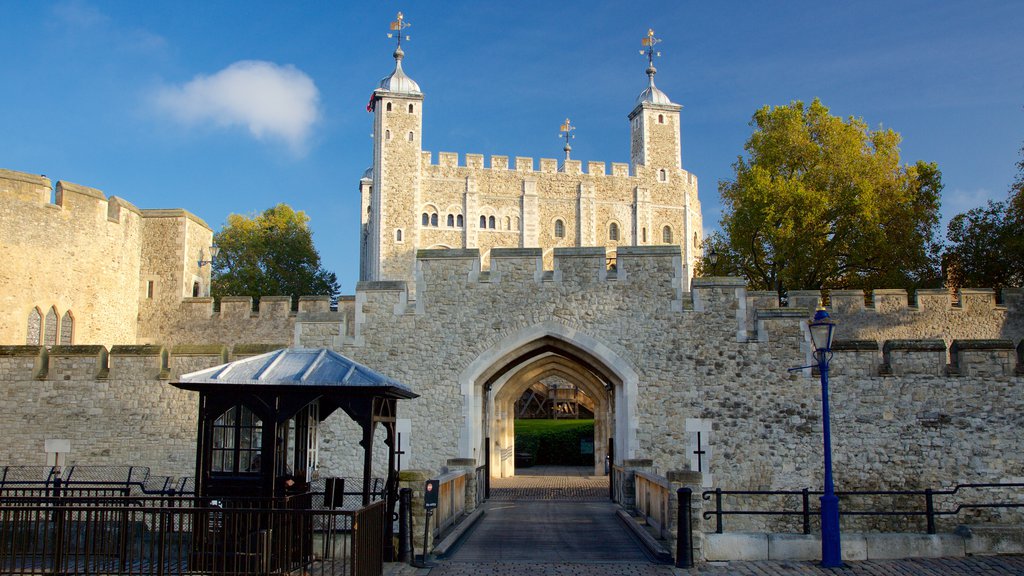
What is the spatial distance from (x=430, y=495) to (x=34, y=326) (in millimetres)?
16345

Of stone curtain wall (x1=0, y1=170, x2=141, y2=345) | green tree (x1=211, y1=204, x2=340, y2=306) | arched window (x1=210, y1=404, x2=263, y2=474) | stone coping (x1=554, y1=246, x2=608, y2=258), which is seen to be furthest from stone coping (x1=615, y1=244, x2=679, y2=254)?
green tree (x1=211, y1=204, x2=340, y2=306)

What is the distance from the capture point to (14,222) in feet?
72.2

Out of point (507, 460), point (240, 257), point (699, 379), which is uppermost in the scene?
point (240, 257)

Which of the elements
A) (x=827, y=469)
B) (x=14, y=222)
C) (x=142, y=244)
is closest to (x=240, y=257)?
(x=142, y=244)

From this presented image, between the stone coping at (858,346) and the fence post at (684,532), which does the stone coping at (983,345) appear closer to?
the stone coping at (858,346)

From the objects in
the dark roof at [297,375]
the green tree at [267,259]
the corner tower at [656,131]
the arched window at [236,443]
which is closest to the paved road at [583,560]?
the arched window at [236,443]

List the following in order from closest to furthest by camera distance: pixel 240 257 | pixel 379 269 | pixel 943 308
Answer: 1. pixel 943 308
2. pixel 240 257
3. pixel 379 269

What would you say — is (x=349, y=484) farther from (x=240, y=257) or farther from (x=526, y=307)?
(x=240, y=257)

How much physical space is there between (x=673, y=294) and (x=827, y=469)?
21.0 ft

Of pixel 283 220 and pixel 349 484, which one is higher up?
pixel 283 220

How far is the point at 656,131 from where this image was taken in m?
71.8

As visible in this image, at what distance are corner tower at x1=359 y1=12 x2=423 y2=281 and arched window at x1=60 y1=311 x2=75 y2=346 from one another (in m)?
38.3

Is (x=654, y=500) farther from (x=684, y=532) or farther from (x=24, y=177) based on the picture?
(x=24, y=177)

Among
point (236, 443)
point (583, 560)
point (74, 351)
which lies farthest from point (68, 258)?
point (583, 560)
